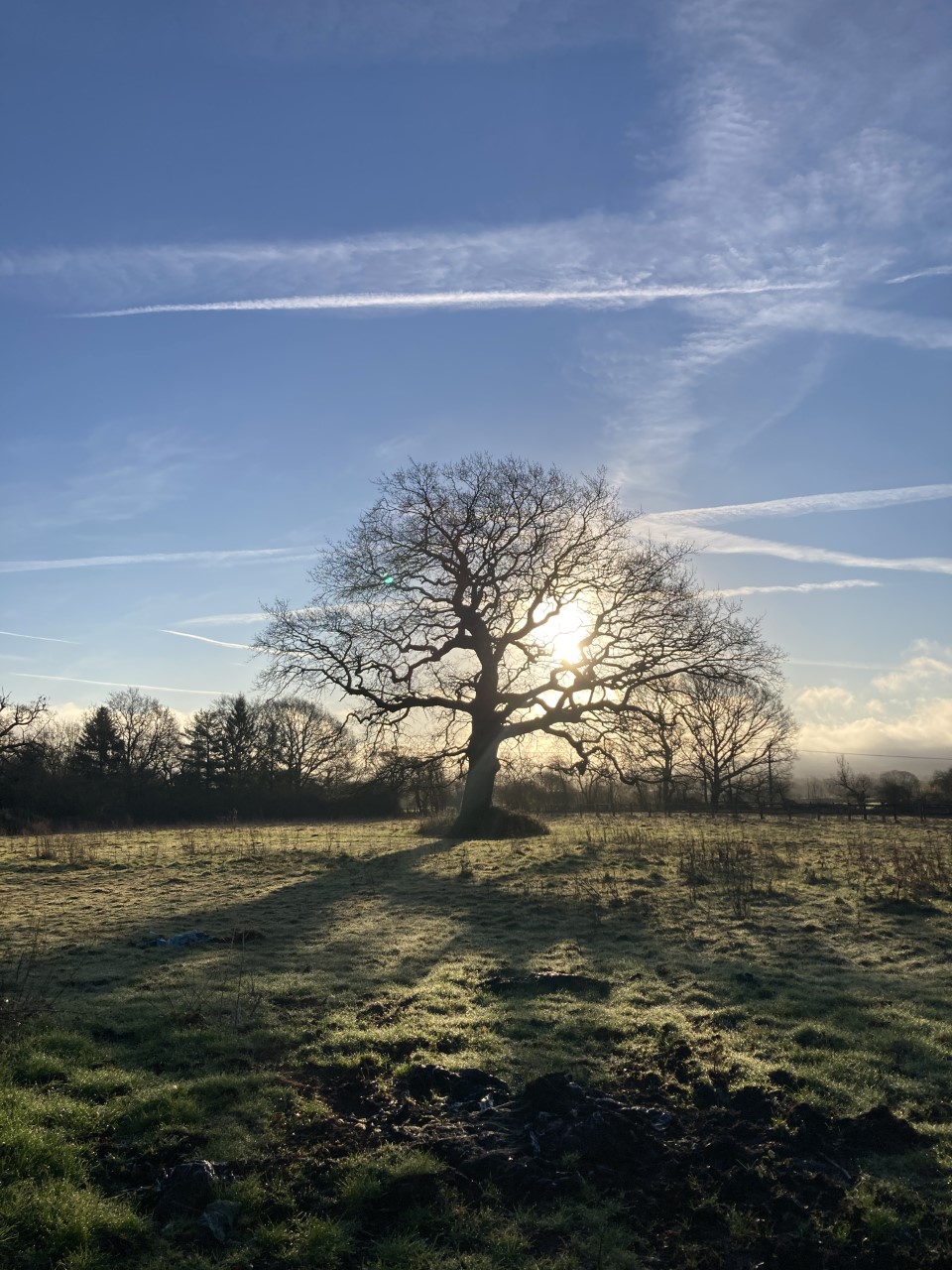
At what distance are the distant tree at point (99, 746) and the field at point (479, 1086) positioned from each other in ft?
164

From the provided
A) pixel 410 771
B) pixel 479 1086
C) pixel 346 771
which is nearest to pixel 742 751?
pixel 346 771

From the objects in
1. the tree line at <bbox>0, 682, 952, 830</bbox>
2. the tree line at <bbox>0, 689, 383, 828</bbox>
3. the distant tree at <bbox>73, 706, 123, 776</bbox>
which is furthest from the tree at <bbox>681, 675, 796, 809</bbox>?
the distant tree at <bbox>73, 706, 123, 776</bbox>

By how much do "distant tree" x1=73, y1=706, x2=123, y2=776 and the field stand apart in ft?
164

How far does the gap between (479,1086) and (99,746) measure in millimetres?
60952

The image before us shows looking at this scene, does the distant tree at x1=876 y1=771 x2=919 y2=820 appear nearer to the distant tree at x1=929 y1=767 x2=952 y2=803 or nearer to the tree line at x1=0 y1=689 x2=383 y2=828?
the distant tree at x1=929 y1=767 x2=952 y2=803

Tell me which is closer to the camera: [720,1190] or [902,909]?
[720,1190]

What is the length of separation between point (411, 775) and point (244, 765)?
38.1 meters

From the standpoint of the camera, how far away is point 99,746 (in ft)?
199

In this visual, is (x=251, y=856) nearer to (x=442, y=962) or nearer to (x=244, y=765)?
(x=442, y=962)

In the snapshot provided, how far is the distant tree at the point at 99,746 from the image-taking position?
195 feet

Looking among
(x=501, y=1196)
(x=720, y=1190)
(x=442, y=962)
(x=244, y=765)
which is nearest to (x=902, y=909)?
(x=442, y=962)

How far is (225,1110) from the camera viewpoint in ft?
20.0

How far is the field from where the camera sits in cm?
466

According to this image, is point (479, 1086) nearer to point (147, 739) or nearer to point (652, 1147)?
point (652, 1147)
